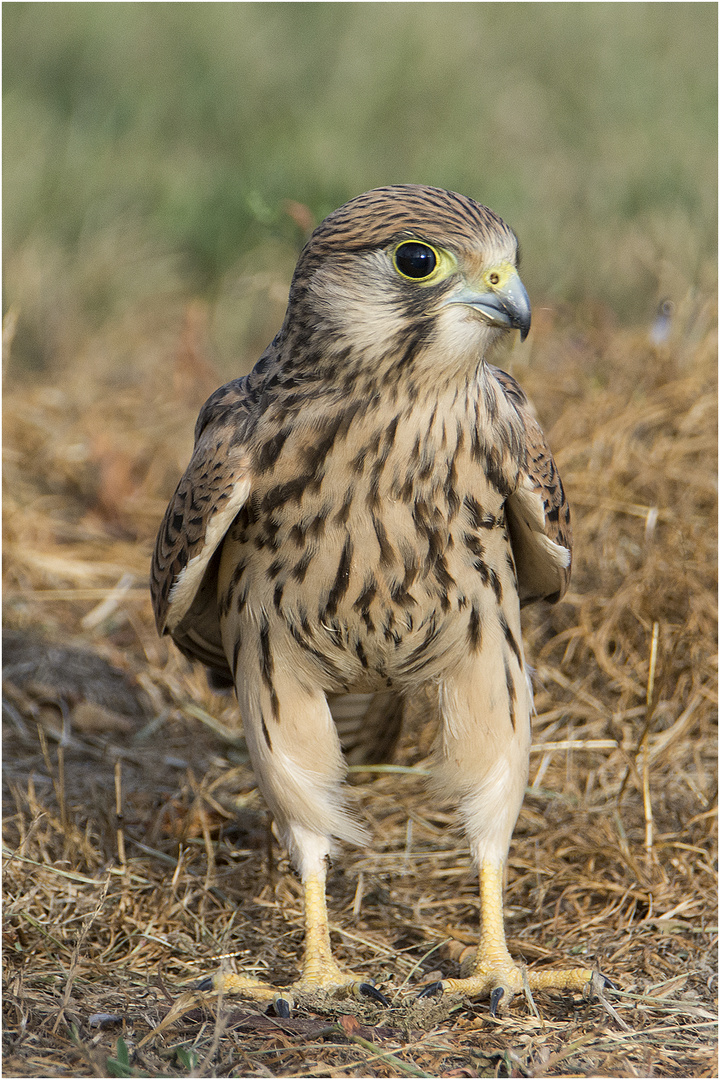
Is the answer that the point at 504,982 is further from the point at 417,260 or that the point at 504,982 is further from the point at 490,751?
the point at 417,260

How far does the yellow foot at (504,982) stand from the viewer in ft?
9.21

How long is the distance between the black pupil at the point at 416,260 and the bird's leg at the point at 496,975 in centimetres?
159

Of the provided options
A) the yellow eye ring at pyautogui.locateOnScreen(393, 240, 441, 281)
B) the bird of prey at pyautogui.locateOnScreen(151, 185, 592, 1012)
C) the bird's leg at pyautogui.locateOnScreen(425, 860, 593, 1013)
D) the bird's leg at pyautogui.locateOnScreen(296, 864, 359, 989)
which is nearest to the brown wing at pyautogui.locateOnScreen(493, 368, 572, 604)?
the bird of prey at pyautogui.locateOnScreen(151, 185, 592, 1012)

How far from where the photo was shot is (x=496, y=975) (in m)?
2.85

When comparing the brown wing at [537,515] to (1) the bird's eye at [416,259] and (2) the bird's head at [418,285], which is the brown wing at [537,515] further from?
(1) the bird's eye at [416,259]

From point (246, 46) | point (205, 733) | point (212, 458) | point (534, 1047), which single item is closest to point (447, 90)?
point (246, 46)

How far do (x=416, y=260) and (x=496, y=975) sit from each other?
5.68 feet

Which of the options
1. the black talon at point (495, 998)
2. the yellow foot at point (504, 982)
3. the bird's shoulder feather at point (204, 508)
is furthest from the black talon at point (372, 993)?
the bird's shoulder feather at point (204, 508)

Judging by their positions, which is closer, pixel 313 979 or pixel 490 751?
pixel 313 979

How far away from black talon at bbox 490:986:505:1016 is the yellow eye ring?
5.53ft

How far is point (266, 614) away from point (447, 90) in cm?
719

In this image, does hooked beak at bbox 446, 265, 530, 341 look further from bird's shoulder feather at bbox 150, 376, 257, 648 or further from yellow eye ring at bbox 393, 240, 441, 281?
bird's shoulder feather at bbox 150, 376, 257, 648

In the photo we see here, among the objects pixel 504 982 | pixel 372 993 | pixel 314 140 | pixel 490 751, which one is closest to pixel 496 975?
pixel 504 982

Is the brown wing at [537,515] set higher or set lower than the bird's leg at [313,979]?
higher
